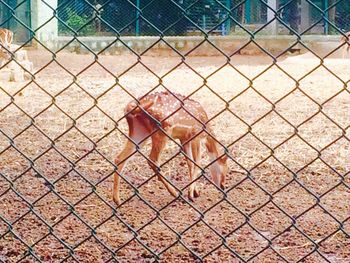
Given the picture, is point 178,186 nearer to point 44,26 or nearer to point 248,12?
point 44,26

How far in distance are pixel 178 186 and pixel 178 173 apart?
0.43m

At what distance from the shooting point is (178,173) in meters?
6.79

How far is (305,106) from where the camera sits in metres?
10.2

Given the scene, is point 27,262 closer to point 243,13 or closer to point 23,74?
point 23,74

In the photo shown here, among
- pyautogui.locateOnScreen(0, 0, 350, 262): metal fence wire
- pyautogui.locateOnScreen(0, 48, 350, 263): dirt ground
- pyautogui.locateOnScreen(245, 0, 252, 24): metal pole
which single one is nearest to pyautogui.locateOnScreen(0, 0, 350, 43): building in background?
pyautogui.locateOnScreen(245, 0, 252, 24): metal pole

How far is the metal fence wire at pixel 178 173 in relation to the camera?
11.6 feet

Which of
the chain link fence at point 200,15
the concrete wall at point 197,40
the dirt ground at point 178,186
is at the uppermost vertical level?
the dirt ground at point 178,186

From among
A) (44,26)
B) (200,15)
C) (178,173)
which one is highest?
(178,173)

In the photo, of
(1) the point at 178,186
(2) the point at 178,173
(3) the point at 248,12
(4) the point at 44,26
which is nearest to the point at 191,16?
(3) the point at 248,12

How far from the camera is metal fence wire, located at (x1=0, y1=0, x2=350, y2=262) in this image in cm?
354

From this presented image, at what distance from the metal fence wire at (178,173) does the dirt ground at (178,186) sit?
0.05 ft

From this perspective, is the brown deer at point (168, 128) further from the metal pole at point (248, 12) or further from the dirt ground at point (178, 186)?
the metal pole at point (248, 12)

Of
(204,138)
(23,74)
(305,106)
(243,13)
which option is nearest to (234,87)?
(305,106)

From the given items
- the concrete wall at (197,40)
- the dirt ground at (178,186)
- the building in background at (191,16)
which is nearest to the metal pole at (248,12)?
the building in background at (191,16)
